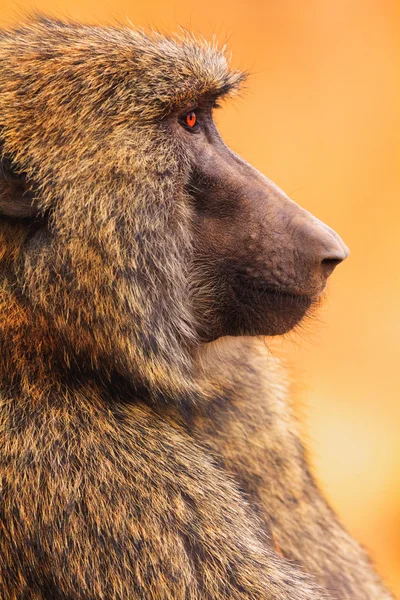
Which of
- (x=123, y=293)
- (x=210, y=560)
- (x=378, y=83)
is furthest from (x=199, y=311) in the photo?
(x=378, y=83)

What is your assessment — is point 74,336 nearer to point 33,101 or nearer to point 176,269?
point 176,269

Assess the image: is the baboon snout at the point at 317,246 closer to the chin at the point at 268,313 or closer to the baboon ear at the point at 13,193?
the chin at the point at 268,313

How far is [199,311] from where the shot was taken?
2.08m

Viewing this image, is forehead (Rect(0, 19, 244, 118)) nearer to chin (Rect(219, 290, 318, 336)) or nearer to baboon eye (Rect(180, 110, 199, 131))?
baboon eye (Rect(180, 110, 199, 131))

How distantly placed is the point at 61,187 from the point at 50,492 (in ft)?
2.11

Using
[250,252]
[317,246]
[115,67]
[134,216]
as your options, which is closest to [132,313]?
[134,216]

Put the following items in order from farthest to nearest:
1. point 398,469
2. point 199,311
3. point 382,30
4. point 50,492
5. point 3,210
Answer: point 382,30, point 398,469, point 199,311, point 3,210, point 50,492

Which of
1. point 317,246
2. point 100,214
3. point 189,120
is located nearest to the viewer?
point 100,214

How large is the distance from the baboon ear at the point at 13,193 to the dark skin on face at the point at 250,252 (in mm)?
382

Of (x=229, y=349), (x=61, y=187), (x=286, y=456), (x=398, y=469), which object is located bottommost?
(x=398, y=469)

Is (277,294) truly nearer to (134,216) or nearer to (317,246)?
(317,246)

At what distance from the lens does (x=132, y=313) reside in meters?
1.86

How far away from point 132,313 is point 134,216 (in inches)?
8.4

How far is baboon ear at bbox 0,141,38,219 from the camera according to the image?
188 cm
